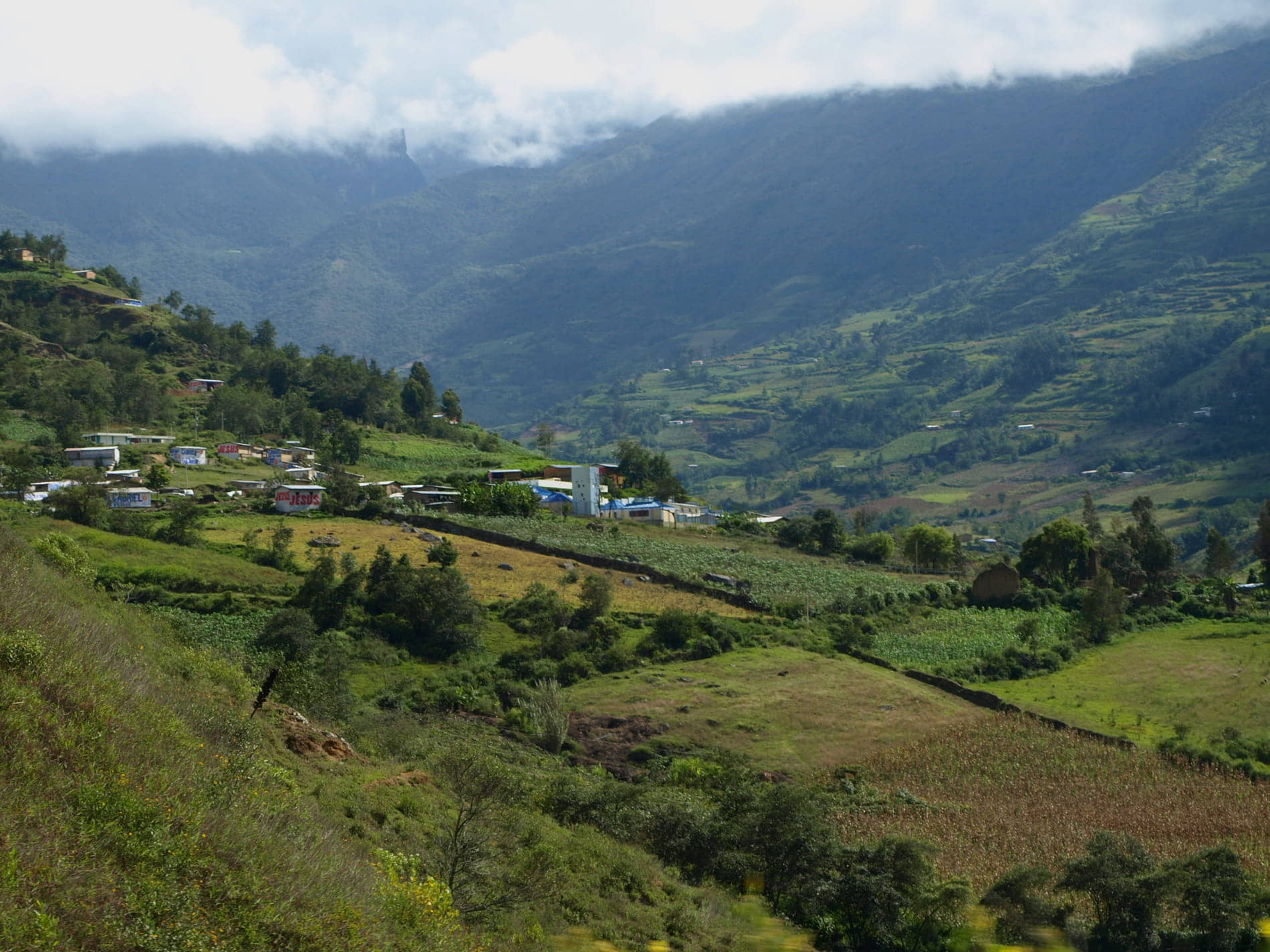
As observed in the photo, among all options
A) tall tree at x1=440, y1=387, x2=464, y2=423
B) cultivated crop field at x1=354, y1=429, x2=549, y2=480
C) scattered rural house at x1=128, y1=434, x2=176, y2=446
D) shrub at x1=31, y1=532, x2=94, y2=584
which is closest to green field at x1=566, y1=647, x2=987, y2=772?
shrub at x1=31, y1=532, x2=94, y2=584

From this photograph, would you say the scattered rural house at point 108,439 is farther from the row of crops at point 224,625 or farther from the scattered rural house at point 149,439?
the row of crops at point 224,625

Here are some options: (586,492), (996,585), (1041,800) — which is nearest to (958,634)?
(996,585)

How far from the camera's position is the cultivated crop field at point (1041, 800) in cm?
2400

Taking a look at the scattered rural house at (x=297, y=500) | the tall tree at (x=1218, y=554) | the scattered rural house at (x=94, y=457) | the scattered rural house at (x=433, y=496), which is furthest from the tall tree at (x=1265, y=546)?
the scattered rural house at (x=94, y=457)

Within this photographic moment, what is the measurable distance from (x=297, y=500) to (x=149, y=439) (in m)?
25.1

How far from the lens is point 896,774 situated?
31.3 meters

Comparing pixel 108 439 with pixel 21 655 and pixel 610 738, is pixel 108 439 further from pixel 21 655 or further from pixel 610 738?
pixel 21 655

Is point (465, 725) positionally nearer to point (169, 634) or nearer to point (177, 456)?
point (169, 634)

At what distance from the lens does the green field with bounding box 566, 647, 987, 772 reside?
3328 centimetres

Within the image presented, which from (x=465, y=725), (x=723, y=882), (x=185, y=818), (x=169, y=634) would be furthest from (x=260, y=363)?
(x=185, y=818)

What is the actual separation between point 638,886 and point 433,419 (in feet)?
314

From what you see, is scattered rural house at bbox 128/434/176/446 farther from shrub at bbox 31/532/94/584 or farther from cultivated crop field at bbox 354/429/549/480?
shrub at bbox 31/532/94/584

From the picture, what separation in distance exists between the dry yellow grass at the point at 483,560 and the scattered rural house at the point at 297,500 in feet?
6.49

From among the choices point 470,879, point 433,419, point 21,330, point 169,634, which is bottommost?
point 470,879
